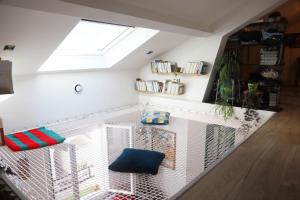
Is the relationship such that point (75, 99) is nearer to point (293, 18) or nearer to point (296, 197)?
point (296, 197)

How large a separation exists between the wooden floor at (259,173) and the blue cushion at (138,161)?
116 centimetres

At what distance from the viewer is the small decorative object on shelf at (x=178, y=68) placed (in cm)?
458

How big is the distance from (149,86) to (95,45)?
162cm

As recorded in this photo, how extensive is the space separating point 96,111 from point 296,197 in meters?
3.87

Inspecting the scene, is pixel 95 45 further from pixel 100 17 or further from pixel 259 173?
pixel 259 173

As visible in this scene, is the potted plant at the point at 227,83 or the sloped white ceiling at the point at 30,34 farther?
the potted plant at the point at 227,83

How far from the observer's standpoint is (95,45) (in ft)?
14.7

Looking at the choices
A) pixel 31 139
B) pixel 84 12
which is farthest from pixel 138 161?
pixel 84 12

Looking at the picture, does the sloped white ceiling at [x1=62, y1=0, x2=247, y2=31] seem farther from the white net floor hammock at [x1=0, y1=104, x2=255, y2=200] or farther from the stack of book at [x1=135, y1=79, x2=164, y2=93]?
the white net floor hammock at [x1=0, y1=104, x2=255, y2=200]

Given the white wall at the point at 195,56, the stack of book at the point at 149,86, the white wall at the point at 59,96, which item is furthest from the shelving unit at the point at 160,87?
the white wall at the point at 59,96

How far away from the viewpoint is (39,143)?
3.16m

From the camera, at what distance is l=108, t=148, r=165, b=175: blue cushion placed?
304 centimetres

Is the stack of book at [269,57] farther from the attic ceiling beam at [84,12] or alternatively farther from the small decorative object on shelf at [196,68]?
the attic ceiling beam at [84,12]

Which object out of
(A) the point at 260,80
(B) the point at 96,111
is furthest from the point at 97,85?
(A) the point at 260,80
